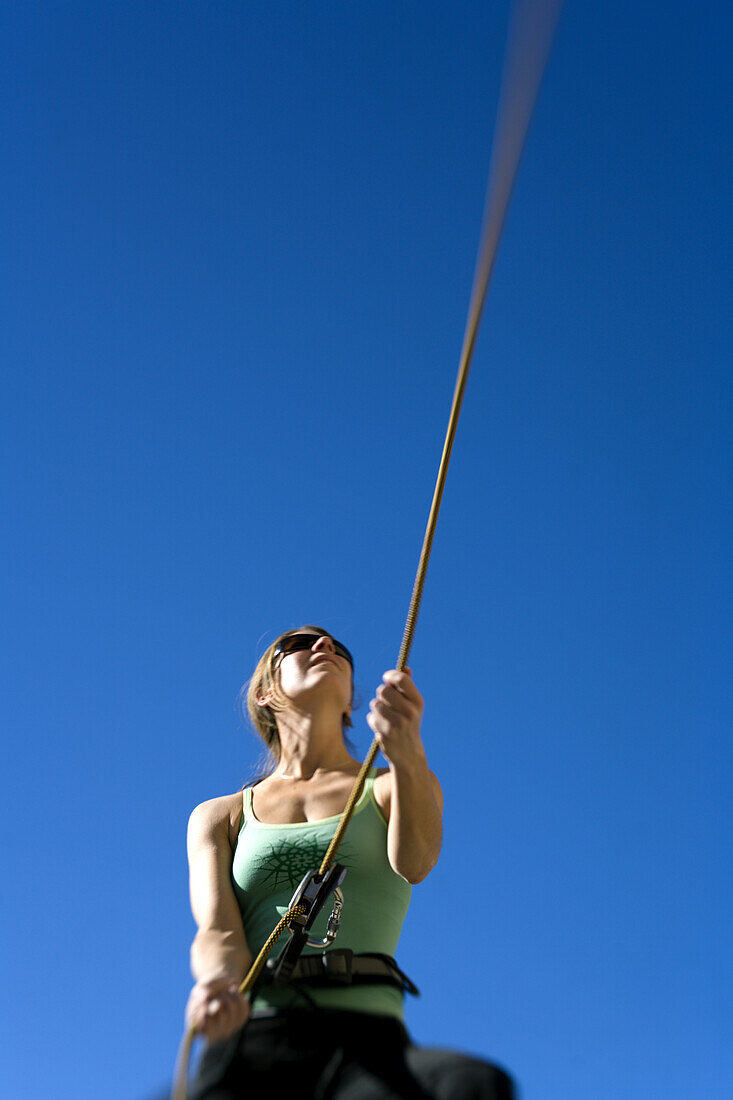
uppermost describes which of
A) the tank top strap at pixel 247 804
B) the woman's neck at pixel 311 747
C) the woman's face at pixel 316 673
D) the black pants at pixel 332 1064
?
the woman's face at pixel 316 673

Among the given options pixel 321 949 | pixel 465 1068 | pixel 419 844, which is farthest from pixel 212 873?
pixel 465 1068

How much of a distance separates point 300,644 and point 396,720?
Result: 115 centimetres

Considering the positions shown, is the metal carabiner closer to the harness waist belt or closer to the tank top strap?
the harness waist belt

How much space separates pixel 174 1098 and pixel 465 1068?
32.6 inches

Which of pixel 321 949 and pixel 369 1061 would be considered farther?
pixel 321 949

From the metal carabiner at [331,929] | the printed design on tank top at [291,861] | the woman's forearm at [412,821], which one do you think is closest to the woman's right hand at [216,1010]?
the metal carabiner at [331,929]

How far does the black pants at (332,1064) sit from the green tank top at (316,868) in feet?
0.65

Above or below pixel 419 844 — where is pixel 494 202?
above

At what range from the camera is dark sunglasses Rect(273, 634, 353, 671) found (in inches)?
173

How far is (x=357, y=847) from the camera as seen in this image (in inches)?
141

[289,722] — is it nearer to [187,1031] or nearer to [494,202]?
[187,1031]

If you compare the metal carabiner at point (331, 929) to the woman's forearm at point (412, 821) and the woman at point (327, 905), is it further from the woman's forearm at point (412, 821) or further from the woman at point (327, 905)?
the woman's forearm at point (412, 821)

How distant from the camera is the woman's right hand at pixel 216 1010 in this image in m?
2.99

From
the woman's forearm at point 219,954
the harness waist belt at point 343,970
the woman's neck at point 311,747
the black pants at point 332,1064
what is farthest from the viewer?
the woman's neck at point 311,747
